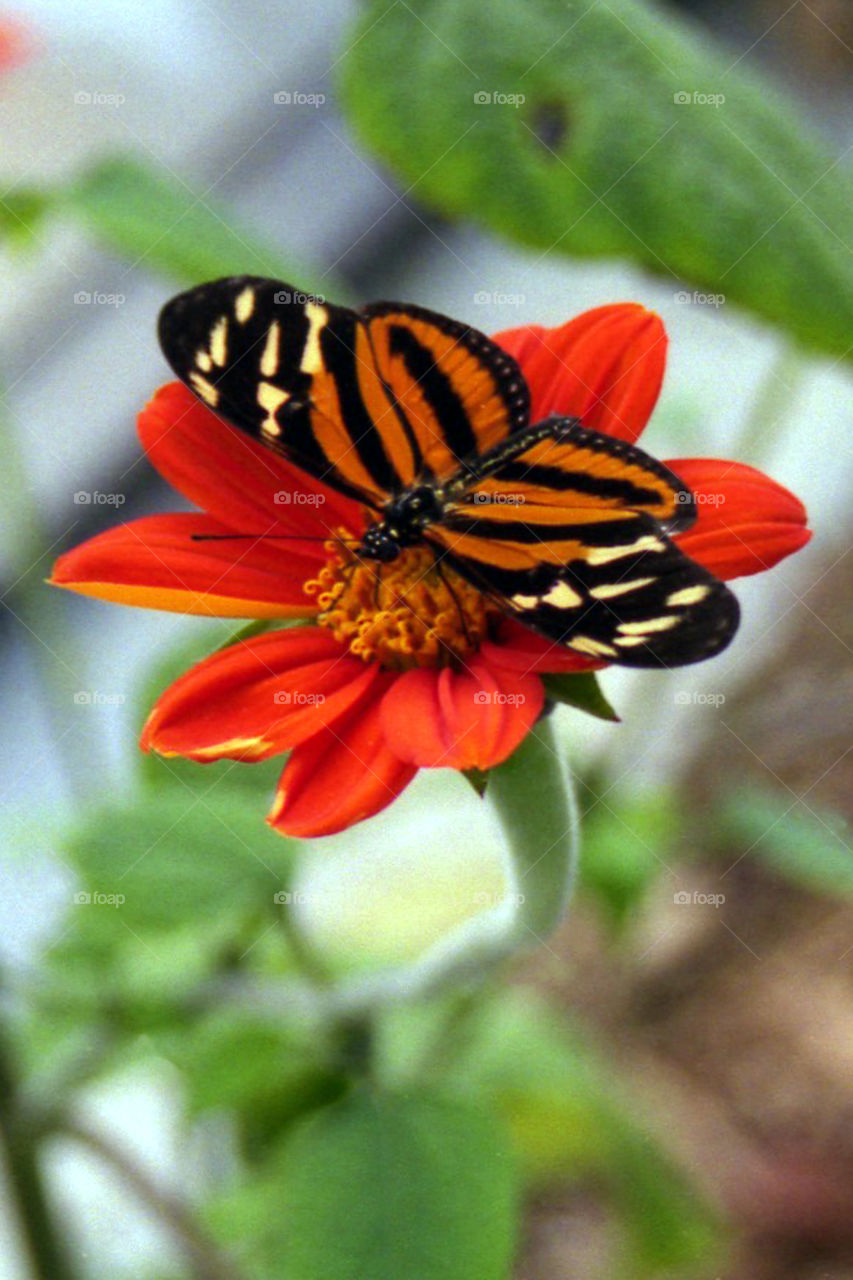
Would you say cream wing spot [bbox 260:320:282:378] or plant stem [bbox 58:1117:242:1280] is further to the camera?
plant stem [bbox 58:1117:242:1280]

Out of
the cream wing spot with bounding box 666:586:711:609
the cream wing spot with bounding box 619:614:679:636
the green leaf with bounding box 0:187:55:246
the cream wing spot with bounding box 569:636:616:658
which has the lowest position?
the green leaf with bounding box 0:187:55:246

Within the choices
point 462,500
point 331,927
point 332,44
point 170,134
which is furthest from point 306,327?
point 332,44

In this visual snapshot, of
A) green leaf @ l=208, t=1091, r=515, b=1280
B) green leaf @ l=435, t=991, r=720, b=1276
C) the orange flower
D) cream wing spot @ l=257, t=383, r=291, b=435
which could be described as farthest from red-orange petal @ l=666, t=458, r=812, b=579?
green leaf @ l=435, t=991, r=720, b=1276

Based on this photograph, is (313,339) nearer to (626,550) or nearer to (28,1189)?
(626,550)

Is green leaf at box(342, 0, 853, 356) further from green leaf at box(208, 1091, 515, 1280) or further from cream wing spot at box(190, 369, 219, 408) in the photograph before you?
green leaf at box(208, 1091, 515, 1280)

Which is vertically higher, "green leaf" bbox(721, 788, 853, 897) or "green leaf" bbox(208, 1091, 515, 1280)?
"green leaf" bbox(721, 788, 853, 897)

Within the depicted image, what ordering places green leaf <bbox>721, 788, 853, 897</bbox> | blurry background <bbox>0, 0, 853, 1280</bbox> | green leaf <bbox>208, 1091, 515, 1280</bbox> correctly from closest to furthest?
1. green leaf <bbox>208, 1091, 515, 1280</bbox>
2. green leaf <bbox>721, 788, 853, 897</bbox>
3. blurry background <bbox>0, 0, 853, 1280</bbox>

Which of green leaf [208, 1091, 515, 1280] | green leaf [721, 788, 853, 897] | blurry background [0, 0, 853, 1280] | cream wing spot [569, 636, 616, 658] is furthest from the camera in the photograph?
blurry background [0, 0, 853, 1280]
